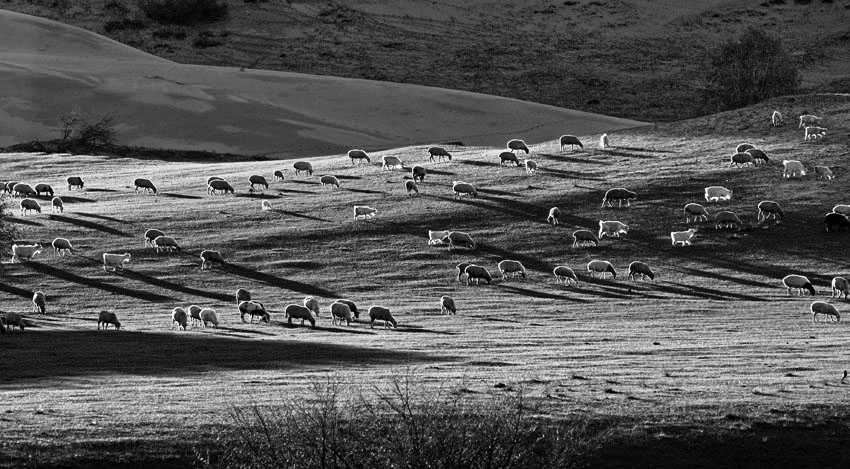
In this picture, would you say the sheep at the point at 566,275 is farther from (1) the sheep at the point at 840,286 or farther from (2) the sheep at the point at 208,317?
(2) the sheep at the point at 208,317

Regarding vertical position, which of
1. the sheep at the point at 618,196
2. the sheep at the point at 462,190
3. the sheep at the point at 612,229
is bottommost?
the sheep at the point at 612,229

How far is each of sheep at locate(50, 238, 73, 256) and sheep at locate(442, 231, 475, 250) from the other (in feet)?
55.9

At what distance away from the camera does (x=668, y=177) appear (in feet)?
218

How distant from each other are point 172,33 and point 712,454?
433ft

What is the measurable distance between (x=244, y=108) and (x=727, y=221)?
2324 inches

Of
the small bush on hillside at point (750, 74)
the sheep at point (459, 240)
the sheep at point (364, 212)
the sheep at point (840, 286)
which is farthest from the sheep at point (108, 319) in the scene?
the small bush on hillside at point (750, 74)

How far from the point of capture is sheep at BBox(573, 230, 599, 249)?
5597cm

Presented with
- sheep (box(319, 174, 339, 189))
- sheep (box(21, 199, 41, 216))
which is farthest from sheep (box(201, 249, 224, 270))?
sheep (box(319, 174, 339, 189))

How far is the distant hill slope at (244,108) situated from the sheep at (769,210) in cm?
4070

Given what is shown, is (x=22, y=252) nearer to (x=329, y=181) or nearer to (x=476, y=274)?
(x=329, y=181)

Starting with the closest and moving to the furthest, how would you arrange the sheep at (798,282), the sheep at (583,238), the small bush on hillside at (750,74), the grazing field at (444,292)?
the grazing field at (444,292)
the sheep at (798,282)
the sheep at (583,238)
the small bush on hillside at (750,74)

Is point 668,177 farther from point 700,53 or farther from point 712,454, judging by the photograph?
point 700,53

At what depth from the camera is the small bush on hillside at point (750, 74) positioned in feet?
343

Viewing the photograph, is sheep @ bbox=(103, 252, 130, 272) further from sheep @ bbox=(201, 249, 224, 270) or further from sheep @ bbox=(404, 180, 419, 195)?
sheep @ bbox=(404, 180, 419, 195)
